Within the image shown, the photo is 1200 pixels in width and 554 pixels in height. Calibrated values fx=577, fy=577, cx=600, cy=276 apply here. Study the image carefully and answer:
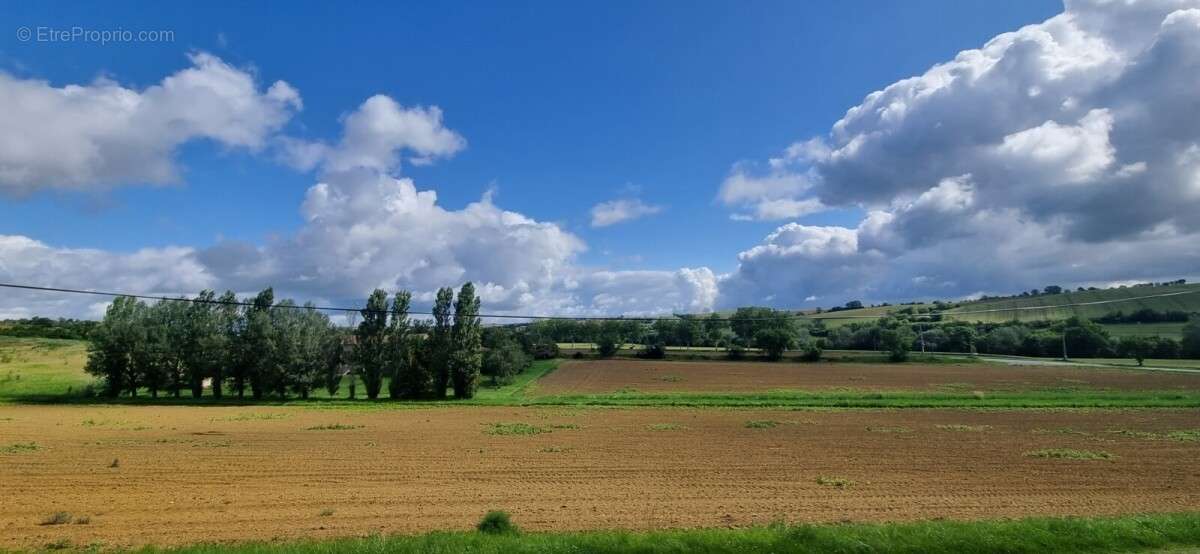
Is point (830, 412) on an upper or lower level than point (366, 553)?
lower

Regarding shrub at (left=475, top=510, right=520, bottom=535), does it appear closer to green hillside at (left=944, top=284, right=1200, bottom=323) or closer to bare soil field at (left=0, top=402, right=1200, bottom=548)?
bare soil field at (left=0, top=402, right=1200, bottom=548)

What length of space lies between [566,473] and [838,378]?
61.5 m

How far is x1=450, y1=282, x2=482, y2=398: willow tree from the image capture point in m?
58.0

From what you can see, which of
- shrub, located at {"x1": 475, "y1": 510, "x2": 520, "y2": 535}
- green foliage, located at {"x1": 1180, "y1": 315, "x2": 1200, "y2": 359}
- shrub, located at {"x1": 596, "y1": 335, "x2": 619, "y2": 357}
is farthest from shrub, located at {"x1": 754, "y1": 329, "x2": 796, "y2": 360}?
shrub, located at {"x1": 475, "y1": 510, "x2": 520, "y2": 535}

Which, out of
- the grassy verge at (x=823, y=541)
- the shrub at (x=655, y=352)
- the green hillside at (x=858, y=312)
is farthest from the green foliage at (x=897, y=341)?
the grassy verge at (x=823, y=541)

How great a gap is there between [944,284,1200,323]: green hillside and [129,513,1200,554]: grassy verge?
139933 mm

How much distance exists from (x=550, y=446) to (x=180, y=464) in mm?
13082

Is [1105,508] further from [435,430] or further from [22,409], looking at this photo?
[22,409]

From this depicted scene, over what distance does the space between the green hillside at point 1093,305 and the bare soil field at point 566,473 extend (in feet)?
406

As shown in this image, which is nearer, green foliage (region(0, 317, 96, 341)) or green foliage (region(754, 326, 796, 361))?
green foliage (region(0, 317, 96, 341))

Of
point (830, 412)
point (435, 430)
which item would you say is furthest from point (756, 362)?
point (435, 430)

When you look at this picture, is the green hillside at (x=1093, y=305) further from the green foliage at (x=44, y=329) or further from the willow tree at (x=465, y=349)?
the green foliage at (x=44, y=329)

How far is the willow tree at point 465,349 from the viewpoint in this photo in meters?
58.0

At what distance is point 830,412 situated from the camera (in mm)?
37281
